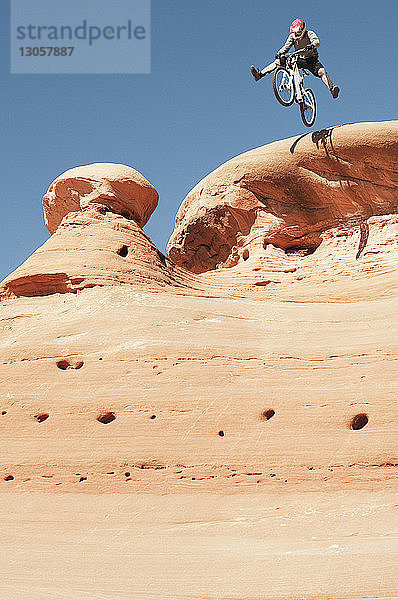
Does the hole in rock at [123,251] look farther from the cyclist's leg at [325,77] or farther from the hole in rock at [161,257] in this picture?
the cyclist's leg at [325,77]

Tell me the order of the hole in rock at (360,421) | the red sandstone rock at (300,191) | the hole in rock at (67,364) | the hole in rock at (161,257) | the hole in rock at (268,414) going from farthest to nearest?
the red sandstone rock at (300,191) → the hole in rock at (161,257) → the hole in rock at (67,364) → the hole in rock at (268,414) → the hole in rock at (360,421)

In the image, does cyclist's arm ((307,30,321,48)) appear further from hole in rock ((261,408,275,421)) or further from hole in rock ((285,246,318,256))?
hole in rock ((261,408,275,421))

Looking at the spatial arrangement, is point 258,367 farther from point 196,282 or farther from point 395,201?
point 395,201

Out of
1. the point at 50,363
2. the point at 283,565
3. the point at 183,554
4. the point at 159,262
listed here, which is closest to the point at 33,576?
the point at 183,554

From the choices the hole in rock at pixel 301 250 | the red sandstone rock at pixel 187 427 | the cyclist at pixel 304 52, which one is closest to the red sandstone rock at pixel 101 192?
the red sandstone rock at pixel 187 427

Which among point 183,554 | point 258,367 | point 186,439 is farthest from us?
point 258,367

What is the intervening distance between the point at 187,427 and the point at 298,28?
34.8 ft

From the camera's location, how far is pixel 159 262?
12430mm

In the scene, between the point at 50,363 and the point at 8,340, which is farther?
the point at 8,340

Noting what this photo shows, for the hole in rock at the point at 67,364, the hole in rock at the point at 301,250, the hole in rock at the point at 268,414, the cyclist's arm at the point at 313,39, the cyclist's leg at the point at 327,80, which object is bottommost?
the hole in rock at the point at 268,414

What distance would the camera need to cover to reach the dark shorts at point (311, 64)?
1512 cm

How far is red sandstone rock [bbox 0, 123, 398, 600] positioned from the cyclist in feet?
16.5

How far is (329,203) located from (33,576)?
11.5 metres

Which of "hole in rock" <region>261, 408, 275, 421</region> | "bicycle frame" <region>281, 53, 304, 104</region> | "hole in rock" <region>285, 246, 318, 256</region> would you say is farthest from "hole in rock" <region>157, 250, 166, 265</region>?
"bicycle frame" <region>281, 53, 304, 104</region>
